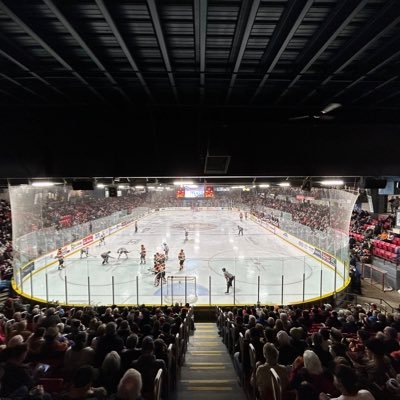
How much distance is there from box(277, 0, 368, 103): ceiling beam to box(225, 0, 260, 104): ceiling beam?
756mm

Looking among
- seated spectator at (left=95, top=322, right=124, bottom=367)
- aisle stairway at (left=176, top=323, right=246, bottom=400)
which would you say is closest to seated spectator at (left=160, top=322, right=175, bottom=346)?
aisle stairway at (left=176, top=323, right=246, bottom=400)

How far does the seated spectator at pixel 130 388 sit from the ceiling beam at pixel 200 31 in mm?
3523

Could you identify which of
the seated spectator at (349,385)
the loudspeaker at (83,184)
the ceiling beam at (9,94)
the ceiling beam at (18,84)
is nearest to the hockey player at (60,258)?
the loudspeaker at (83,184)

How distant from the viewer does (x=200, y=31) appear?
305cm

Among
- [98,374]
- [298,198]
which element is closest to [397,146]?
[98,374]

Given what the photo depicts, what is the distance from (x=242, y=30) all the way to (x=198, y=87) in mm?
1568

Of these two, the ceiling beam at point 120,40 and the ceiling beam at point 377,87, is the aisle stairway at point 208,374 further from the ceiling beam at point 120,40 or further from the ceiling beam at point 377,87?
the ceiling beam at point 377,87

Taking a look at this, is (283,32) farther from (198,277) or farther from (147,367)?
(198,277)

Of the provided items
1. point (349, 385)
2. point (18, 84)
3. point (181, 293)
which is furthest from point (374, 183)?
point (181, 293)

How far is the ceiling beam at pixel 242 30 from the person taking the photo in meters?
2.74

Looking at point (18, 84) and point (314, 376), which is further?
point (18, 84)

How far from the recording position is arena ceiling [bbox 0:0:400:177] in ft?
9.80

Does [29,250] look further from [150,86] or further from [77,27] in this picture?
[77,27]

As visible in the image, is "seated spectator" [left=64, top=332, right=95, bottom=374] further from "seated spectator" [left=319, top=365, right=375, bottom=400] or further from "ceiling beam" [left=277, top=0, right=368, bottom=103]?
"ceiling beam" [left=277, top=0, right=368, bottom=103]
